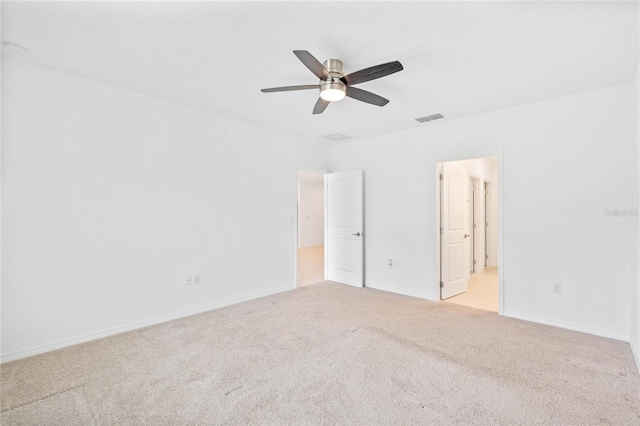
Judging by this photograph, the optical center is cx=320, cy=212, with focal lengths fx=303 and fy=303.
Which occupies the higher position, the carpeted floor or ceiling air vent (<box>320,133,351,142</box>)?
ceiling air vent (<box>320,133,351,142</box>)

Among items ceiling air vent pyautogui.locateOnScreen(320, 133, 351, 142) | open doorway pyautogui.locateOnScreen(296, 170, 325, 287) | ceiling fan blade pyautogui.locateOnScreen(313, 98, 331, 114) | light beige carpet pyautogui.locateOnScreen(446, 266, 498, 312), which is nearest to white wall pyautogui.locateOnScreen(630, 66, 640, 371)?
light beige carpet pyautogui.locateOnScreen(446, 266, 498, 312)

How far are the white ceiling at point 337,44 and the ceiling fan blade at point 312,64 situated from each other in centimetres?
21

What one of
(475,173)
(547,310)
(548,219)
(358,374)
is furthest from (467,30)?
(475,173)

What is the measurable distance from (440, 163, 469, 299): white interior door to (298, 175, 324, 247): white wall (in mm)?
6602

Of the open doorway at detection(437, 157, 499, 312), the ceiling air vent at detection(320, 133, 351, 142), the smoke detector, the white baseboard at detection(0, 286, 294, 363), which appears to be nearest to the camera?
the smoke detector

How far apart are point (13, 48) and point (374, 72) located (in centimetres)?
289

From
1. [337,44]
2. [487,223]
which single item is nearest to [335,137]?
[337,44]

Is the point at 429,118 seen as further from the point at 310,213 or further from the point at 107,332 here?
the point at 310,213

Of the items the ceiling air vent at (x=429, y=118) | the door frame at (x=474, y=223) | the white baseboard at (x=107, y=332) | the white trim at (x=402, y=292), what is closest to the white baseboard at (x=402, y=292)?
the white trim at (x=402, y=292)

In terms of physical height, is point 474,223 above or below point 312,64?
below

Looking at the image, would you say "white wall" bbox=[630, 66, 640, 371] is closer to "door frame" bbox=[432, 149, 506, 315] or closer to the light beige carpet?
"door frame" bbox=[432, 149, 506, 315]

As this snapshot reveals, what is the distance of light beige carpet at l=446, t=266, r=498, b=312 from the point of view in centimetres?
424

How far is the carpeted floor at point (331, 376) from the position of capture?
193 centimetres

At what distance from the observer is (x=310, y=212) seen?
36.9ft
